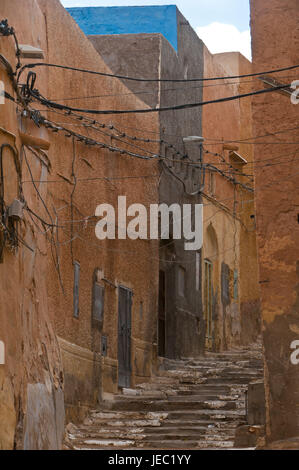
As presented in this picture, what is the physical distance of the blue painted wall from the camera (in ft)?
70.6

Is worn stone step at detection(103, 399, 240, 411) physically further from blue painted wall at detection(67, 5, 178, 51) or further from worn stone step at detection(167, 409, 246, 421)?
blue painted wall at detection(67, 5, 178, 51)

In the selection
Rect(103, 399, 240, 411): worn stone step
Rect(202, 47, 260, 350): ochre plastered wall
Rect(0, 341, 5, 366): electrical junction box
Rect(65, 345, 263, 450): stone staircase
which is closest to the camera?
Rect(0, 341, 5, 366): electrical junction box

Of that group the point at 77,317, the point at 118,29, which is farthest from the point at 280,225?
the point at 118,29

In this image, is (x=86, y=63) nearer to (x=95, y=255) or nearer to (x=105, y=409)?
(x=95, y=255)

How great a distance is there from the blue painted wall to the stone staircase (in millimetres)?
8141

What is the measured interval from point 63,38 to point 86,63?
1.05 m

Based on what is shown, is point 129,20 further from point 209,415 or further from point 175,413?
point 209,415

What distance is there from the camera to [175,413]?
14.7m

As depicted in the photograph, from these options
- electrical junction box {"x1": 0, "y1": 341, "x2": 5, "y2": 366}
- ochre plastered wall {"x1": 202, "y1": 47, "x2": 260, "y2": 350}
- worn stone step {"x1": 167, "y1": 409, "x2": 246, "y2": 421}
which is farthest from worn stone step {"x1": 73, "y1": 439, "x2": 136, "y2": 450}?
ochre plastered wall {"x1": 202, "y1": 47, "x2": 260, "y2": 350}

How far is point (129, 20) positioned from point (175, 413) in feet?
36.9

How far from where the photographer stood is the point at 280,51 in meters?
12.3

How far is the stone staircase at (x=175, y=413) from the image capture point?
13133mm

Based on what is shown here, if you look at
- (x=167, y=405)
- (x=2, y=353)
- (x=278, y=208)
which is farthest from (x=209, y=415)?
(x=2, y=353)

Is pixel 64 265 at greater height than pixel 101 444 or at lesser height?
greater
